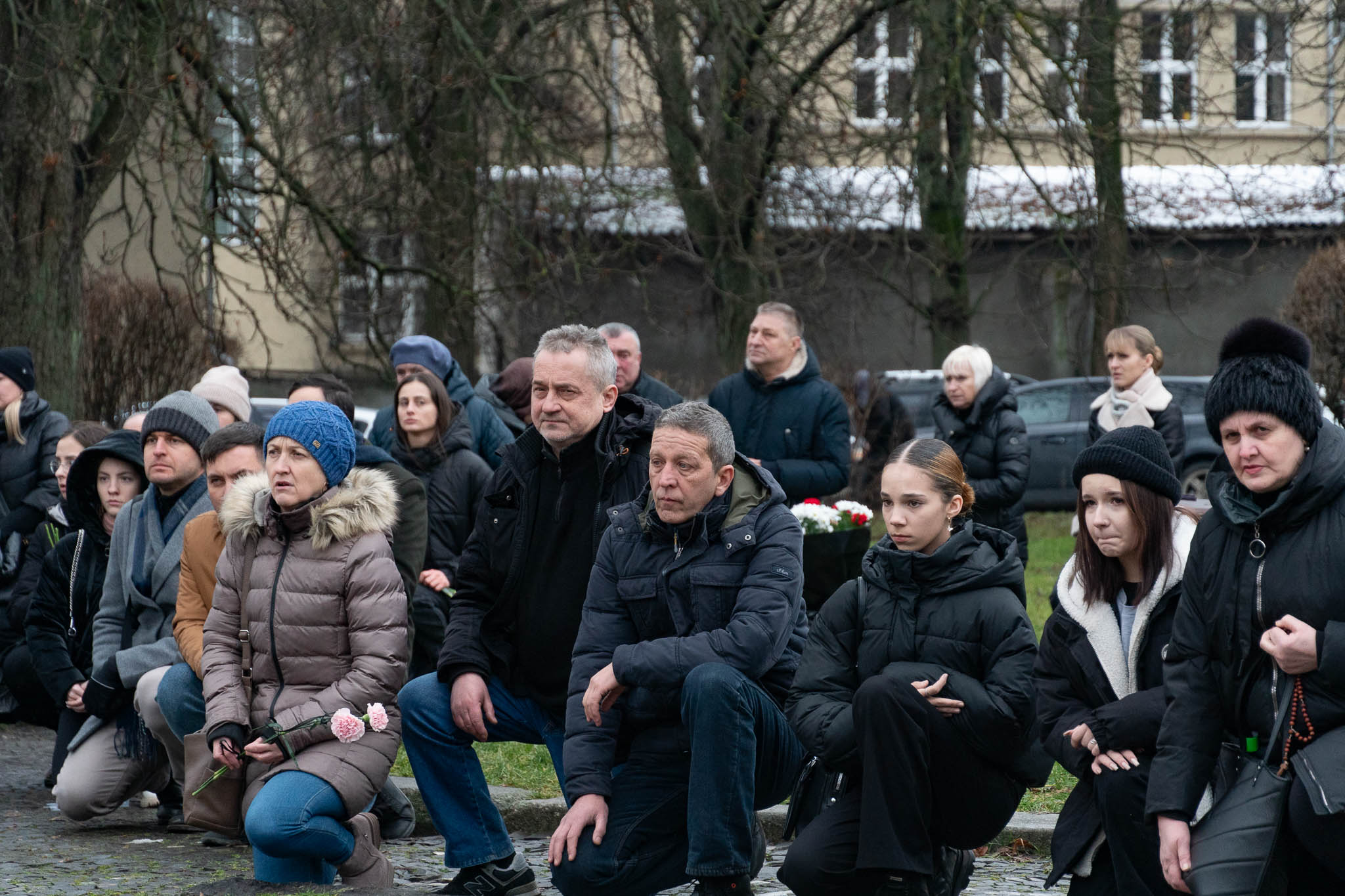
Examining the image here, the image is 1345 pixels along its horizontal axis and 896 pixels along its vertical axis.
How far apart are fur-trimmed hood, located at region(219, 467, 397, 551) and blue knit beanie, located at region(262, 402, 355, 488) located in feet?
0.23

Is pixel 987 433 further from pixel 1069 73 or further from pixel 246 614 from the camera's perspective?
pixel 1069 73

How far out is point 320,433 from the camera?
5.34 metres

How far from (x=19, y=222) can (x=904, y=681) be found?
8.62 metres

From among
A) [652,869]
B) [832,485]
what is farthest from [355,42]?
[652,869]

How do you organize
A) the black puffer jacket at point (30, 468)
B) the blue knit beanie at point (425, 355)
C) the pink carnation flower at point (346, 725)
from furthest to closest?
the black puffer jacket at point (30, 468) → the blue knit beanie at point (425, 355) → the pink carnation flower at point (346, 725)

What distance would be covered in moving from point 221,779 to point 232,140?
822 centimetres

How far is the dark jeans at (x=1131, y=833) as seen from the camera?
165 inches

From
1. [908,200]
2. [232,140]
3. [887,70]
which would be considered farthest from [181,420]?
[887,70]

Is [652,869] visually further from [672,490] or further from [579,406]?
[579,406]

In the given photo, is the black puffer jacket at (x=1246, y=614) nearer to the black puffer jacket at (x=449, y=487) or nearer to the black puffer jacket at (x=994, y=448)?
the black puffer jacket at (x=449, y=487)

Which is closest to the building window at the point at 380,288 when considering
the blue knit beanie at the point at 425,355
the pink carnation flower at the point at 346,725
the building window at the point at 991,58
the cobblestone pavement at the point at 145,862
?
the blue knit beanie at the point at 425,355

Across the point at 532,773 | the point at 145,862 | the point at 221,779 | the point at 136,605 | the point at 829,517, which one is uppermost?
the point at 829,517

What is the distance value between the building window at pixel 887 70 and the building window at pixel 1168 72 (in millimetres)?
2063

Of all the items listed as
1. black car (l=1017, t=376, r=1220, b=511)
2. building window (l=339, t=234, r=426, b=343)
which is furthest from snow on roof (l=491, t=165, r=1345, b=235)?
black car (l=1017, t=376, r=1220, b=511)
